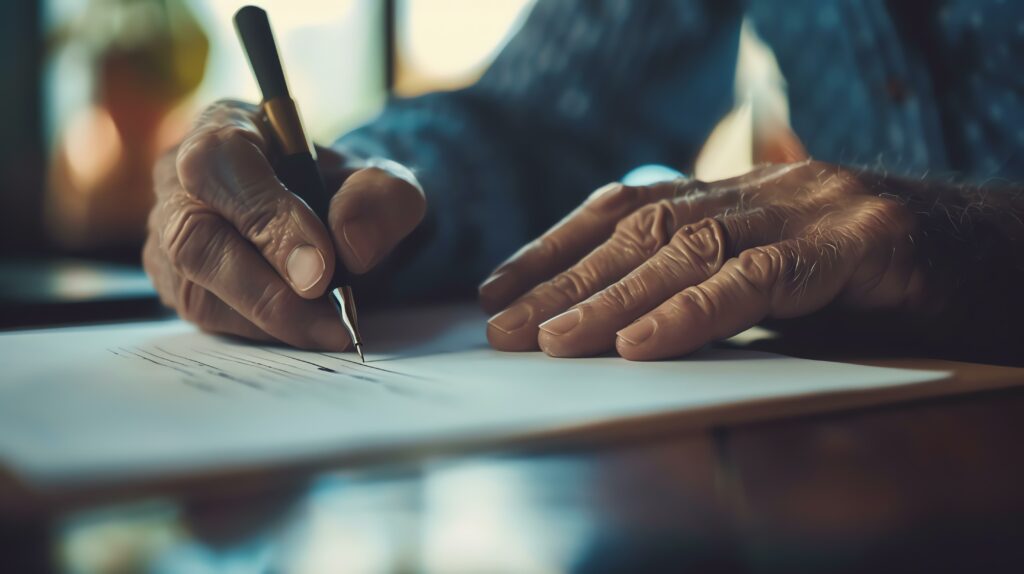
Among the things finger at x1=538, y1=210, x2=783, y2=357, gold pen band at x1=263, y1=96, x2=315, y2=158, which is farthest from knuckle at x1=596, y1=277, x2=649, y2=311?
gold pen band at x1=263, y1=96, x2=315, y2=158

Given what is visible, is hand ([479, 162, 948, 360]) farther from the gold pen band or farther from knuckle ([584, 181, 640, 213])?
the gold pen band

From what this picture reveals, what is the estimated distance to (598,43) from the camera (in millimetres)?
1031

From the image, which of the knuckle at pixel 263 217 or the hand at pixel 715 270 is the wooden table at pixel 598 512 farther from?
the knuckle at pixel 263 217

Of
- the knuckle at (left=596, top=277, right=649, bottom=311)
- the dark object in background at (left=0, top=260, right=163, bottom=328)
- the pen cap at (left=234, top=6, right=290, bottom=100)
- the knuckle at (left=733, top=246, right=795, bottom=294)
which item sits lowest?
the dark object in background at (left=0, top=260, right=163, bottom=328)

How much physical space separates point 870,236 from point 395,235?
292mm

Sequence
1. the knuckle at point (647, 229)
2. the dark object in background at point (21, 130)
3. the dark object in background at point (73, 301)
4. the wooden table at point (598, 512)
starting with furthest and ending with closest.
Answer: the dark object in background at point (21, 130) → the dark object in background at point (73, 301) → the knuckle at point (647, 229) → the wooden table at point (598, 512)

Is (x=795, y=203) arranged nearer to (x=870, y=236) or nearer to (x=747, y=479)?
(x=870, y=236)

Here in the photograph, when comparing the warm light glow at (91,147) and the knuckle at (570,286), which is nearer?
the knuckle at (570,286)

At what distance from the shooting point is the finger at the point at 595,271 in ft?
1.56

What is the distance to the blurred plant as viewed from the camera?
1.70 m

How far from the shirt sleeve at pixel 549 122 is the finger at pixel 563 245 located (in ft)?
0.67

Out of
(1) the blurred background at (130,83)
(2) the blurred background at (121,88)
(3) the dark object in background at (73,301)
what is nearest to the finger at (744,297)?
(3) the dark object in background at (73,301)

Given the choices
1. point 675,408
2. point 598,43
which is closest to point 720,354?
point 675,408

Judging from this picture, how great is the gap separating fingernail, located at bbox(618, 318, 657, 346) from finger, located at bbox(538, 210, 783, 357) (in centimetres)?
2
